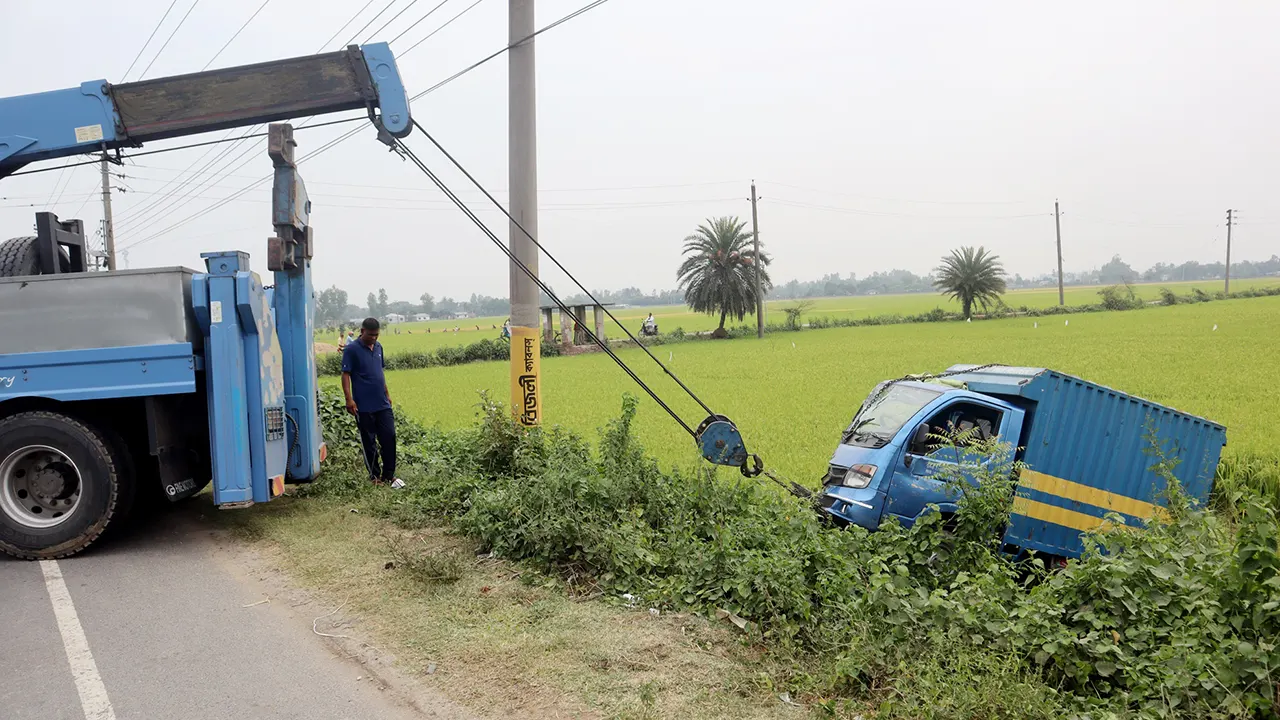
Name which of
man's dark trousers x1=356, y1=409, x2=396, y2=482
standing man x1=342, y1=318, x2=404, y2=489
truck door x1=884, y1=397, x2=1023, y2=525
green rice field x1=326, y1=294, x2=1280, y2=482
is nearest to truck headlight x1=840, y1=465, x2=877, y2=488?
truck door x1=884, y1=397, x2=1023, y2=525

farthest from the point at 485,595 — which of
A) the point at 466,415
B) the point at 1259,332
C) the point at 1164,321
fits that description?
the point at 1164,321

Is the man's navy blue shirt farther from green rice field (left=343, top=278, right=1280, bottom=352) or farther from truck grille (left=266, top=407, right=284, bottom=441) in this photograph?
green rice field (left=343, top=278, right=1280, bottom=352)

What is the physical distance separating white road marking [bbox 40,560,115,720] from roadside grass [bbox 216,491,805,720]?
130 centimetres

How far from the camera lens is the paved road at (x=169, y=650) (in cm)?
387

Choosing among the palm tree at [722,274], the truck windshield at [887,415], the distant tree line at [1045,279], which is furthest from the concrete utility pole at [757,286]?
the distant tree line at [1045,279]

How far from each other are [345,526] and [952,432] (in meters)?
5.44

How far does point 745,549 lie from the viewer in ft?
18.5

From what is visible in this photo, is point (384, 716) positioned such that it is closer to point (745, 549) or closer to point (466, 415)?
point (745, 549)

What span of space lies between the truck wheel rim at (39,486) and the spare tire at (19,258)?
1.67 meters

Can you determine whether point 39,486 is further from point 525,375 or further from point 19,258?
point 525,375

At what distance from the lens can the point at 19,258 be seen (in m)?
7.06

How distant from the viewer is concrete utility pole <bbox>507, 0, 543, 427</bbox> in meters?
7.98

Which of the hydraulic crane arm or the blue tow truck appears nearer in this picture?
the blue tow truck

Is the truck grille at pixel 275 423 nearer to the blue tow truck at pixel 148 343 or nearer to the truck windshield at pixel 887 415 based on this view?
the blue tow truck at pixel 148 343
